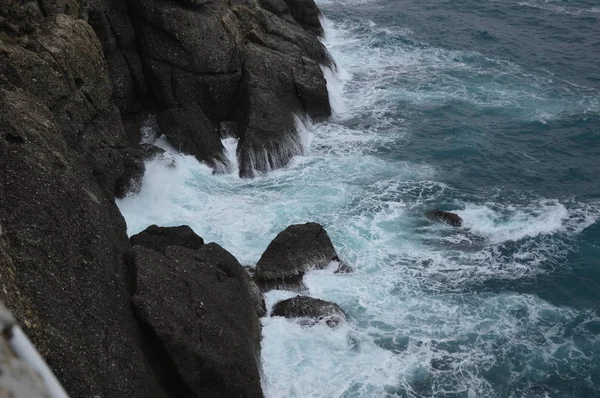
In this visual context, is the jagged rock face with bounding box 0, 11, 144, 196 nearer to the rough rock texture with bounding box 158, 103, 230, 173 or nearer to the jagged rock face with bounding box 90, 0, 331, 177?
the rough rock texture with bounding box 158, 103, 230, 173

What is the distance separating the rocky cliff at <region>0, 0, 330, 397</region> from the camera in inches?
534

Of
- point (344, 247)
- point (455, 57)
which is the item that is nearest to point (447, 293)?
point (344, 247)

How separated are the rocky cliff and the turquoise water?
2.42 m

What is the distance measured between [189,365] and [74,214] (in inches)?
191

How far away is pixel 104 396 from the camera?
42.5ft

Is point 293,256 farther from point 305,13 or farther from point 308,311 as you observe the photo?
point 305,13

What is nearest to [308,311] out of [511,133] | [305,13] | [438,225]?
[438,225]

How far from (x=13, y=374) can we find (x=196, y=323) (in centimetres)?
1387

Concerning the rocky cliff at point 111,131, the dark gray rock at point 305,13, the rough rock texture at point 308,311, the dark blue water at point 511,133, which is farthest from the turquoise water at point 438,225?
the dark gray rock at point 305,13

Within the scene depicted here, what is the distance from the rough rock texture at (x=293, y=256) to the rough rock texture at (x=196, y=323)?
333cm

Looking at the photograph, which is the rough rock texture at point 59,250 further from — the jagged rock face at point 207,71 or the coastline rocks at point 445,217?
the coastline rocks at point 445,217

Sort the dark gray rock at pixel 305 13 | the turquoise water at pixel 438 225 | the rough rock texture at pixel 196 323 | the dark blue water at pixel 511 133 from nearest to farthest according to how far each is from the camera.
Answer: the rough rock texture at pixel 196 323
the turquoise water at pixel 438 225
the dark blue water at pixel 511 133
the dark gray rock at pixel 305 13

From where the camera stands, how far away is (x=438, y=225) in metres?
27.4

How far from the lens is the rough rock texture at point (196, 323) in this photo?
15648 mm
